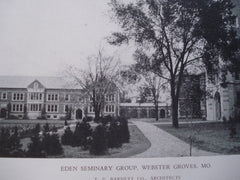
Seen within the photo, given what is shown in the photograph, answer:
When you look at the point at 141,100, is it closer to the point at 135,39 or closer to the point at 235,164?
the point at 135,39

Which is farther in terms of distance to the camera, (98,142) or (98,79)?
(98,79)

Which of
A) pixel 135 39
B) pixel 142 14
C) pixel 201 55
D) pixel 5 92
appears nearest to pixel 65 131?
pixel 5 92

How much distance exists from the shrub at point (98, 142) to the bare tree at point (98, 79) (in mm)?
169

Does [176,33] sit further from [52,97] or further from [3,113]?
[3,113]

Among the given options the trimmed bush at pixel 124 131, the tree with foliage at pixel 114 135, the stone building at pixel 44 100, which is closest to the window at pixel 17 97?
the stone building at pixel 44 100

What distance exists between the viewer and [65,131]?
1894 mm

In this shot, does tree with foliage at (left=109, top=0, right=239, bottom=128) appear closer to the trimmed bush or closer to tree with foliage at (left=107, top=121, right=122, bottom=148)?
the trimmed bush

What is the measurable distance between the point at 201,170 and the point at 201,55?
117 centimetres

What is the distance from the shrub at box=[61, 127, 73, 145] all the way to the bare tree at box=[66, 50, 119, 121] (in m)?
0.28

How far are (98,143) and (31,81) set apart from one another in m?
0.89

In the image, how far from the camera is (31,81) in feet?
6.36

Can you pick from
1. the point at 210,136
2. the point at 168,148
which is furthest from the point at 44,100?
the point at 210,136

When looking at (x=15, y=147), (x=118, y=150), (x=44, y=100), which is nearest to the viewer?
(x=15, y=147)

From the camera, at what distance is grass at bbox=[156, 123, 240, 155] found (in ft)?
5.98
